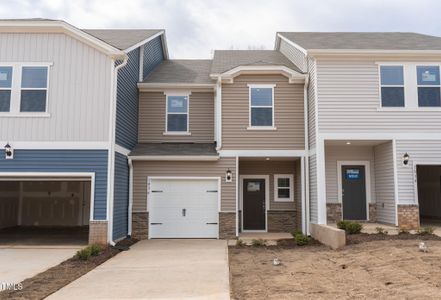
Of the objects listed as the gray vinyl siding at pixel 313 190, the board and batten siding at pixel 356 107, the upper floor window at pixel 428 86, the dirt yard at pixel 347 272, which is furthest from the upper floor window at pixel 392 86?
the dirt yard at pixel 347 272

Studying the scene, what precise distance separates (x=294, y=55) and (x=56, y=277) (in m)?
12.2

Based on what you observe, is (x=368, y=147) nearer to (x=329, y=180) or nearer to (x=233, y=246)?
(x=329, y=180)

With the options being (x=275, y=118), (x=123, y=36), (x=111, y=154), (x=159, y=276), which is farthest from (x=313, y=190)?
(x=123, y=36)

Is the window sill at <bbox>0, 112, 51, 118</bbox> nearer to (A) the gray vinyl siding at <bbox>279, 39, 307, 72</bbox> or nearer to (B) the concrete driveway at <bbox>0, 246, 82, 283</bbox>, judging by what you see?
(B) the concrete driveway at <bbox>0, 246, 82, 283</bbox>

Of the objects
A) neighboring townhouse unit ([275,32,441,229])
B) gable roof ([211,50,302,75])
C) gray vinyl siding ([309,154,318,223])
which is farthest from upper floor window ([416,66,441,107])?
gable roof ([211,50,302,75])

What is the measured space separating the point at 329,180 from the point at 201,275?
8.12 metres

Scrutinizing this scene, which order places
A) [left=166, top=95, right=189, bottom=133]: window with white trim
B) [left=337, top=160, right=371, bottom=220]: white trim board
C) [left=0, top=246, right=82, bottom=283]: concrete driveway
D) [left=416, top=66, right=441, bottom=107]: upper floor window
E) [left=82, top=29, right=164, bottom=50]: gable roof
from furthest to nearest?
[left=166, top=95, right=189, bottom=133]: window with white trim < [left=337, top=160, right=371, bottom=220]: white trim board < [left=82, top=29, right=164, bottom=50]: gable roof < [left=416, top=66, right=441, bottom=107]: upper floor window < [left=0, top=246, right=82, bottom=283]: concrete driveway

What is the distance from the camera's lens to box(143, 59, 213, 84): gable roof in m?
16.2

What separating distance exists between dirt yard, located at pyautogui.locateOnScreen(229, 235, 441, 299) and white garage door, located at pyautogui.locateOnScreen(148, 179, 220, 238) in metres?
Answer: 3.49

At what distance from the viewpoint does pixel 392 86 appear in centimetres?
1354

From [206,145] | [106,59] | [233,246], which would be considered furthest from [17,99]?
[233,246]

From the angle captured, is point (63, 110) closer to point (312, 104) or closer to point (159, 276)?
point (159, 276)

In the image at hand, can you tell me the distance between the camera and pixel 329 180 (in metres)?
15.0

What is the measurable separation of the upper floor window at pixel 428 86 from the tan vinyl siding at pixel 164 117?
7289 mm
